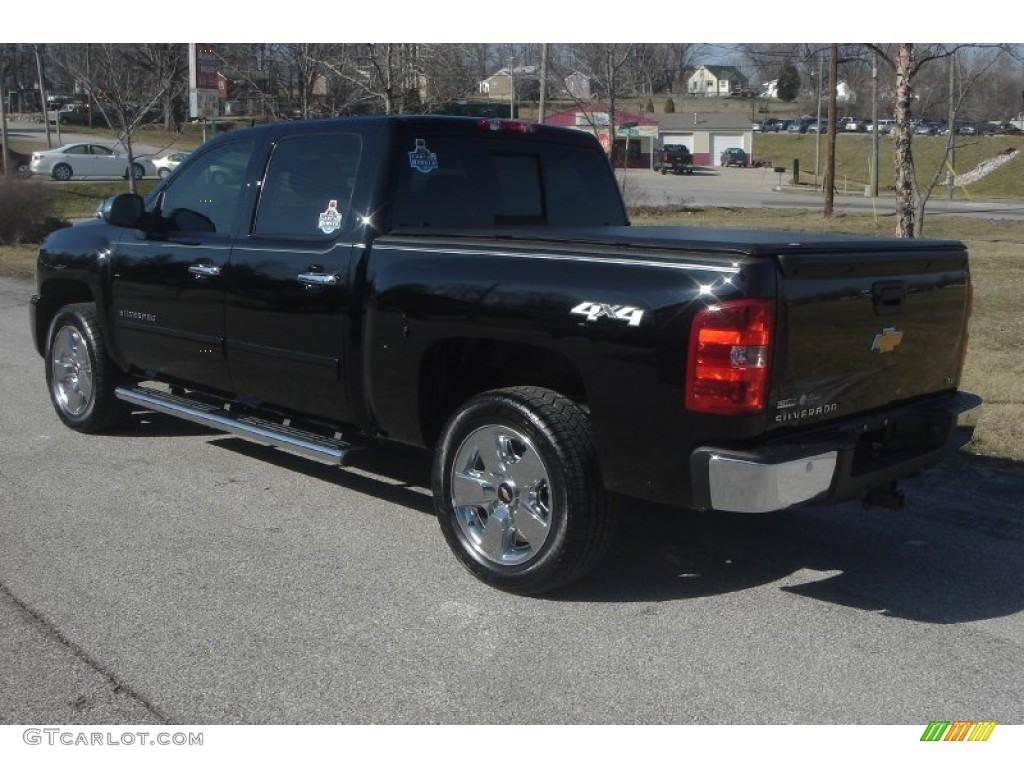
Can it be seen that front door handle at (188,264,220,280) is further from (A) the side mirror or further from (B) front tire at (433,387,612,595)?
(B) front tire at (433,387,612,595)

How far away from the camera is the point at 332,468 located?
6629mm

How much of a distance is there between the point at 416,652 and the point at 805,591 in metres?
1.72

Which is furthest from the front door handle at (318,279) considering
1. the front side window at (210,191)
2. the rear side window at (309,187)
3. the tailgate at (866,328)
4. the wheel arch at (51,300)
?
the wheel arch at (51,300)

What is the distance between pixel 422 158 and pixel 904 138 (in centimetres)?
854

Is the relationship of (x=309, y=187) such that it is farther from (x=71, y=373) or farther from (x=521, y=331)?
(x=71, y=373)

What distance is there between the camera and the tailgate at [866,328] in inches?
160

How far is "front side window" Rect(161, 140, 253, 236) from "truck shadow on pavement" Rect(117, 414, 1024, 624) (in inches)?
59.3

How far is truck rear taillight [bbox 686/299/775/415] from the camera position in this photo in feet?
12.8

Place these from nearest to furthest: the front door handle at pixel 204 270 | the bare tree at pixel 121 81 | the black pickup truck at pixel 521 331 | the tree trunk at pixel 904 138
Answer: the black pickup truck at pixel 521 331, the front door handle at pixel 204 270, the tree trunk at pixel 904 138, the bare tree at pixel 121 81

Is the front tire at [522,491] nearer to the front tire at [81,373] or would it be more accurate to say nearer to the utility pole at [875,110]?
the front tire at [81,373]

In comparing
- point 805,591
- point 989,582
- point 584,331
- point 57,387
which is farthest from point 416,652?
point 57,387

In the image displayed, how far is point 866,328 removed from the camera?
4383 mm

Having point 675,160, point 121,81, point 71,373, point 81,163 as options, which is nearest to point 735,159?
point 675,160
